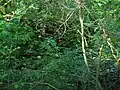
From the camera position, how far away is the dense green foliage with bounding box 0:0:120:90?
351 centimetres

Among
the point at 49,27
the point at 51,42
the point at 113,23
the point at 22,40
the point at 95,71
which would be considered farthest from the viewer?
the point at 49,27

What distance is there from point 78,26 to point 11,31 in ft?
3.46

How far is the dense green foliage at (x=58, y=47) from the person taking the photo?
3510mm

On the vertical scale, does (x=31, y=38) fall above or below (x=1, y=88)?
above

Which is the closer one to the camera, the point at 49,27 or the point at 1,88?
the point at 1,88

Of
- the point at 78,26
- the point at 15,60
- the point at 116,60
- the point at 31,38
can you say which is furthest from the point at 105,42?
the point at 31,38

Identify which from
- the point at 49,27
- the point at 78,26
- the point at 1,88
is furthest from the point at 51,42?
the point at 1,88

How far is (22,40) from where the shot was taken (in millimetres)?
4676

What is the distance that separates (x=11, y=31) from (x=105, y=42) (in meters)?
1.70

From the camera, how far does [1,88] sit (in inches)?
140

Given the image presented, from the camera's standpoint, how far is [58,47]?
14.2 feet

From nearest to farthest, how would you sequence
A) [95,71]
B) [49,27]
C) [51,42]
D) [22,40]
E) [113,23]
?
[95,71]
[113,23]
[51,42]
[22,40]
[49,27]

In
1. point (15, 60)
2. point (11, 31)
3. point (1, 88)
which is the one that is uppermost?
point (11, 31)

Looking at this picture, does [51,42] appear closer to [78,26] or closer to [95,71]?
[78,26]
